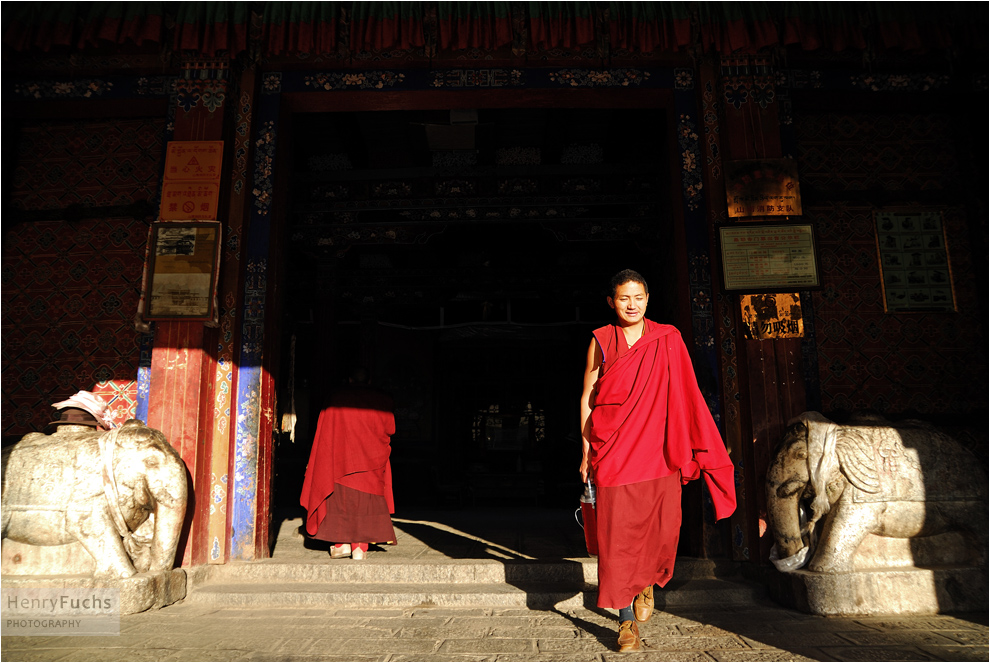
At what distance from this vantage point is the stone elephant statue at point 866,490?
308cm

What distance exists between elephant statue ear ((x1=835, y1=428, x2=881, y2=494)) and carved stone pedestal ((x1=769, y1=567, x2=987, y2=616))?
423 mm

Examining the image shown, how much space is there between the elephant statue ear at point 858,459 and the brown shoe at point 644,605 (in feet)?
4.33

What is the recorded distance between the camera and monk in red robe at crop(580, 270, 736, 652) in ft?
8.49

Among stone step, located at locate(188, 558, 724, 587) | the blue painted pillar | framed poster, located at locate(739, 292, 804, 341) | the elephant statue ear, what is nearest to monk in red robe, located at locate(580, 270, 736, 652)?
the elephant statue ear

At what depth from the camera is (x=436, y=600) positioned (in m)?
3.31

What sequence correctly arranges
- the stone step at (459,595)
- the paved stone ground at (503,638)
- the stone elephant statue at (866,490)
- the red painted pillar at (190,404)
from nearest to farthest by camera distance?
1. the paved stone ground at (503,638)
2. the stone elephant statue at (866,490)
3. the stone step at (459,595)
4. the red painted pillar at (190,404)

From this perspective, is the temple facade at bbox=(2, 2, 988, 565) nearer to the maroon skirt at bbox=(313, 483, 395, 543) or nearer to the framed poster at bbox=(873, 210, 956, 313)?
the framed poster at bbox=(873, 210, 956, 313)

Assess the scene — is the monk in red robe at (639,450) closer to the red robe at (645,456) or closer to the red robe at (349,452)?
the red robe at (645,456)

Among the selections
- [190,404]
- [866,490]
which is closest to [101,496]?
[190,404]

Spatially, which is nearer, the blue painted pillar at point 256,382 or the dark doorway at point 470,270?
the blue painted pillar at point 256,382

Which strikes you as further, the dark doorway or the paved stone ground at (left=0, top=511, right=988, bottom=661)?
the dark doorway

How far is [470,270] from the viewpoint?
9.28 metres

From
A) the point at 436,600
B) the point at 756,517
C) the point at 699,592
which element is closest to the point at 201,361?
the point at 436,600

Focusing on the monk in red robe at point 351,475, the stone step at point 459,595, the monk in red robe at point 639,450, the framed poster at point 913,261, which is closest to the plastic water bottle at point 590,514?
the monk in red robe at point 639,450
